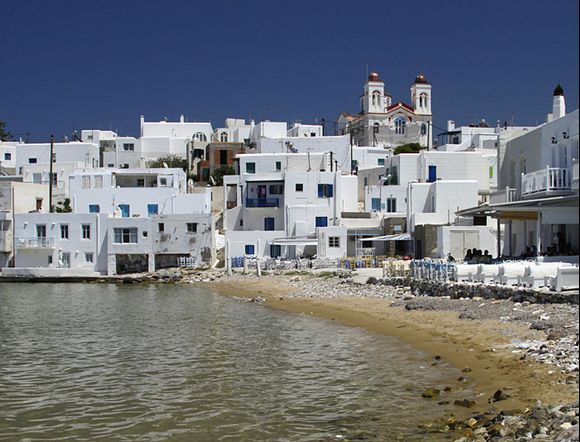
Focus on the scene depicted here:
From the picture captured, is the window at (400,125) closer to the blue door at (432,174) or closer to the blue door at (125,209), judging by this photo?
the blue door at (432,174)

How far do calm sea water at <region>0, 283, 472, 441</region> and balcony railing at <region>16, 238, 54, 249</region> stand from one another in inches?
1107

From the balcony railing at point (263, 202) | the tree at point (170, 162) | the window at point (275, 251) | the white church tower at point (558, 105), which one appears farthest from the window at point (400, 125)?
the white church tower at point (558, 105)

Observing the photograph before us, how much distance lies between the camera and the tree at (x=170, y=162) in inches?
3684

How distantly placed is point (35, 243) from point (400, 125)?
65.3 m

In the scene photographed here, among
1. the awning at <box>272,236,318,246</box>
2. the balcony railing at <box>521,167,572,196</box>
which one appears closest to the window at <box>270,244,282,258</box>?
the awning at <box>272,236,318,246</box>

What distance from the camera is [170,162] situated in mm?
94375

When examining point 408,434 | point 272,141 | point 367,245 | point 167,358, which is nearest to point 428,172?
point 367,245

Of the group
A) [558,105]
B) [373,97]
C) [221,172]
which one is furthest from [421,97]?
[558,105]

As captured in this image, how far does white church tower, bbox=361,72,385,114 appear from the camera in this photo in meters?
116

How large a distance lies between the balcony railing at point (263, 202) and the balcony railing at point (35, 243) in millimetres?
16663

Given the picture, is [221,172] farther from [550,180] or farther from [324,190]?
[550,180]

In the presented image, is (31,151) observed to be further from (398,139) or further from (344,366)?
(344,366)

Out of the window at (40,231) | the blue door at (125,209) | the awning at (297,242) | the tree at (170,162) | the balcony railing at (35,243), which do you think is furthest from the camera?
the tree at (170,162)

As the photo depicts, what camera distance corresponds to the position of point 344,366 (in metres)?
21.8
